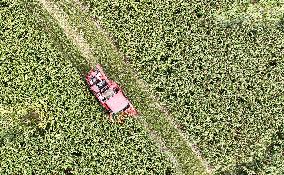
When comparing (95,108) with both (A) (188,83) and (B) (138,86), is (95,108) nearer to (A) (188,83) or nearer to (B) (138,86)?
(B) (138,86)

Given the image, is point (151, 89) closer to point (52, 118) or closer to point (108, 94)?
point (108, 94)

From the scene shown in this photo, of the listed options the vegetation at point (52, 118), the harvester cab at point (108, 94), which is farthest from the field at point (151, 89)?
the harvester cab at point (108, 94)

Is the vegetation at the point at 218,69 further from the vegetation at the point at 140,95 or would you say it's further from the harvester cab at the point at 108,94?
the harvester cab at the point at 108,94

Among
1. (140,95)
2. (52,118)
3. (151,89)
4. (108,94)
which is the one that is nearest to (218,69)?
(151,89)

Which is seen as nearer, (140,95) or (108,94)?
(108,94)

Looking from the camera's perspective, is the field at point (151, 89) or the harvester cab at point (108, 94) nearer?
the harvester cab at point (108, 94)

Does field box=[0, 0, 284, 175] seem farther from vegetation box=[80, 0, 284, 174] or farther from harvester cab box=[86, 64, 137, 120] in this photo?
harvester cab box=[86, 64, 137, 120]
